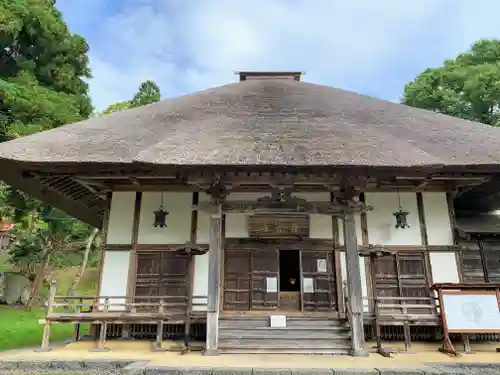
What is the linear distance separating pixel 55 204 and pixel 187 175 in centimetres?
518

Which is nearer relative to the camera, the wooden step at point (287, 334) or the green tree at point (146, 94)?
the wooden step at point (287, 334)

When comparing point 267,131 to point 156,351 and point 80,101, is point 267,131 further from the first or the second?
point 80,101

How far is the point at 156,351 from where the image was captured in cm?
700

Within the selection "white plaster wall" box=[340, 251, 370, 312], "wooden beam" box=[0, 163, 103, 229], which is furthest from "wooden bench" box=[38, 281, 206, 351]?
"white plaster wall" box=[340, 251, 370, 312]

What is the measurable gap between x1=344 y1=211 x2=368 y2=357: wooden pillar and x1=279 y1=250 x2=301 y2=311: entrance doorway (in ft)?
6.02

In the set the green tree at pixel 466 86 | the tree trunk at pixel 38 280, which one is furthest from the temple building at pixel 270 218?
the green tree at pixel 466 86

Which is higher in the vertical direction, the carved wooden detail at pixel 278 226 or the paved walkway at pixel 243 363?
the carved wooden detail at pixel 278 226

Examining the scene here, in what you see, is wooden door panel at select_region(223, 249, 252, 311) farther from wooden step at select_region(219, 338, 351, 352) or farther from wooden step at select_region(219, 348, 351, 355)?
wooden step at select_region(219, 348, 351, 355)

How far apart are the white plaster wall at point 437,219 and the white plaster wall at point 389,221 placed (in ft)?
0.83

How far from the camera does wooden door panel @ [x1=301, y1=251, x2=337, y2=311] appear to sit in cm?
842

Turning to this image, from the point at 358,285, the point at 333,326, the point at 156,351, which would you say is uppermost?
the point at 358,285

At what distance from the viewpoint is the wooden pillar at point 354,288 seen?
6539 mm

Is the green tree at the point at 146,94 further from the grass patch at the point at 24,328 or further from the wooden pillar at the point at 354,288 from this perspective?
the wooden pillar at the point at 354,288

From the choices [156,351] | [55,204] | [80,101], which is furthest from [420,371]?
[80,101]
